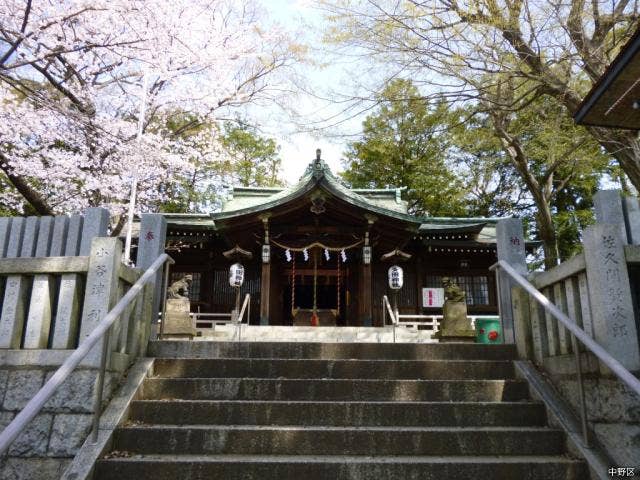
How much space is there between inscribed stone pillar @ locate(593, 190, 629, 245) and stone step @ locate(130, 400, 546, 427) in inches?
68.5

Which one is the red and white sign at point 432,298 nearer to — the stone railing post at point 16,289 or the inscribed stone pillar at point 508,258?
the inscribed stone pillar at point 508,258

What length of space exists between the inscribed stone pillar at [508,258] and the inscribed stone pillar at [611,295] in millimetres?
1697

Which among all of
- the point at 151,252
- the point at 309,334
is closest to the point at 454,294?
the point at 309,334

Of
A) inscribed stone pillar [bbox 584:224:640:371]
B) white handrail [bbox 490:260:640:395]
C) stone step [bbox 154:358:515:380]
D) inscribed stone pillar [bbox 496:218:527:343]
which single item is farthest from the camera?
inscribed stone pillar [bbox 496:218:527:343]

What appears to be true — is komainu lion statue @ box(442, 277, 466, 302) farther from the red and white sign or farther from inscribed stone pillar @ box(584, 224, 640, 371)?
the red and white sign

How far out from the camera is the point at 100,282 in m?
4.35

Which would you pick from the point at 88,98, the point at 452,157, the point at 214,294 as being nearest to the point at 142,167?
the point at 88,98

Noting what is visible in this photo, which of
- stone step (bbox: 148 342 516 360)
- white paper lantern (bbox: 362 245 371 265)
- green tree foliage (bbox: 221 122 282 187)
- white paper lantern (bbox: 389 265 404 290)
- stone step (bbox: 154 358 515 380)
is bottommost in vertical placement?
stone step (bbox: 154 358 515 380)

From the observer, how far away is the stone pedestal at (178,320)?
8914mm

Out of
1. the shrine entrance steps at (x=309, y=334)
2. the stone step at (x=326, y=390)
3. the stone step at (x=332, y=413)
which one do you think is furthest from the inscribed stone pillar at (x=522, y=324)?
the shrine entrance steps at (x=309, y=334)

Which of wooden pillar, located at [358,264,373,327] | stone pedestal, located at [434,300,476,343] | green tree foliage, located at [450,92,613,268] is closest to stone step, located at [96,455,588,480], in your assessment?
stone pedestal, located at [434,300,476,343]

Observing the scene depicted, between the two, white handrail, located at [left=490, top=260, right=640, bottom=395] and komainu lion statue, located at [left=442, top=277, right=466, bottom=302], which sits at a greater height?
komainu lion statue, located at [left=442, top=277, right=466, bottom=302]

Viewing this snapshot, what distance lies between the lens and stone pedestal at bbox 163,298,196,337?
891 centimetres

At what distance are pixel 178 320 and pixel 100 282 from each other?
478 centimetres
